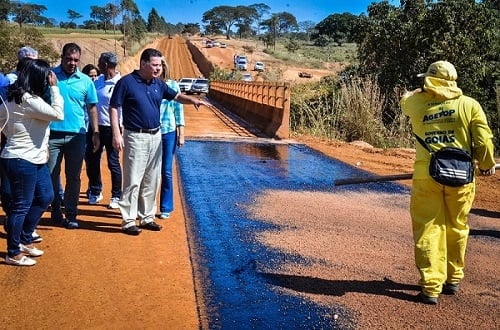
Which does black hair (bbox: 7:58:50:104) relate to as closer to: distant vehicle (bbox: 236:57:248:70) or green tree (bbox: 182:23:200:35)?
distant vehicle (bbox: 236:57:248:70)

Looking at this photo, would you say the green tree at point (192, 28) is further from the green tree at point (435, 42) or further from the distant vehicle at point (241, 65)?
the green tree at point (435, 42)

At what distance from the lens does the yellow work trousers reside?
4215mm

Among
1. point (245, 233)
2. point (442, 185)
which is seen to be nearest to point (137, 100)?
point (245, 233)

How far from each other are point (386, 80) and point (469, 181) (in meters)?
17.5

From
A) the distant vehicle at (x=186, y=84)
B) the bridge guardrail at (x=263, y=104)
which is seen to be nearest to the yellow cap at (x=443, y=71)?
the bridge guardrail at (x=263, y=104)

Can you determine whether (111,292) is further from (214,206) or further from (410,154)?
(410,154)

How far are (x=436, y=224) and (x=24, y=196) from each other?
132 inches

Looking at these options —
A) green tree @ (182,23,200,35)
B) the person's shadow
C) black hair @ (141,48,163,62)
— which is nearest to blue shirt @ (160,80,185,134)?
black hair @ (141,48,163,62)

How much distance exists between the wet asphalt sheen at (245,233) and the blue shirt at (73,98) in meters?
1.68

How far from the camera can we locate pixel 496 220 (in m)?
7.09

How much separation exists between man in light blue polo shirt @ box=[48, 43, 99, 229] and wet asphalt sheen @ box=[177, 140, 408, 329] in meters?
1.37

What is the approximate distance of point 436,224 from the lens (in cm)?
424

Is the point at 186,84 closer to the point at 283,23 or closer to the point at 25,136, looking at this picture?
the point at 25,136

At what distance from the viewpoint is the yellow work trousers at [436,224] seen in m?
4.21
